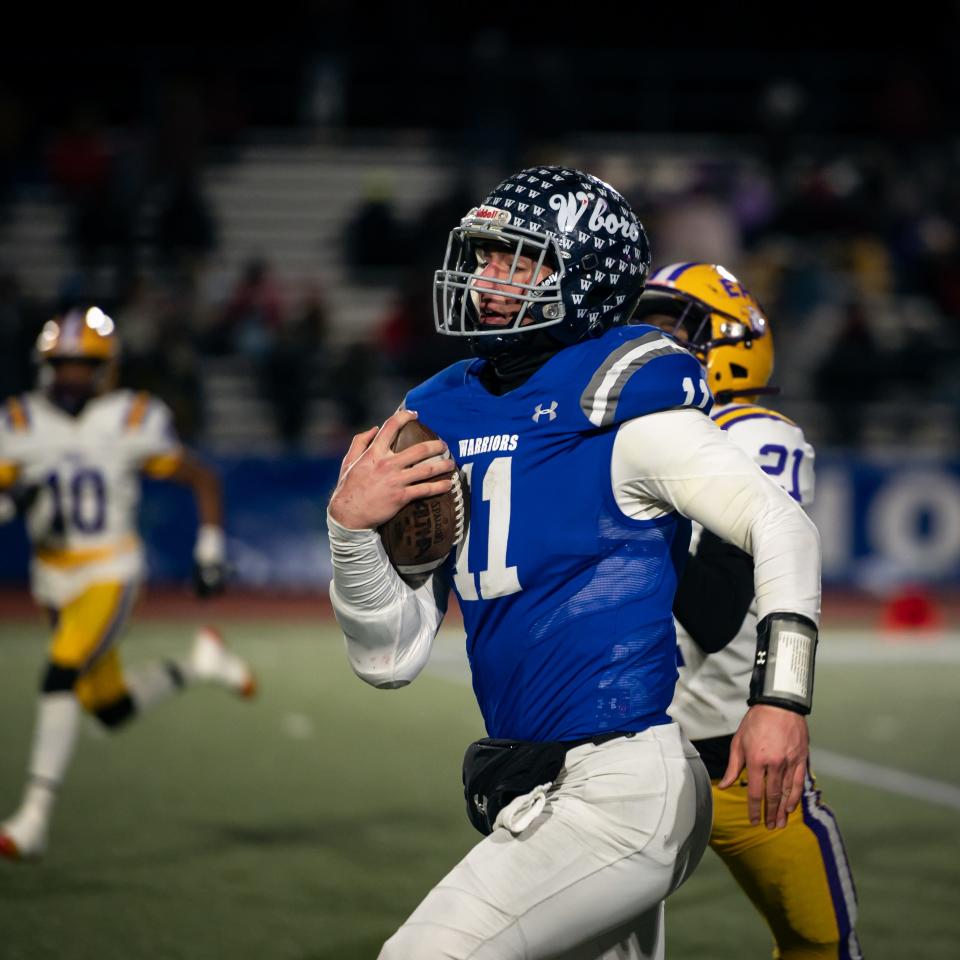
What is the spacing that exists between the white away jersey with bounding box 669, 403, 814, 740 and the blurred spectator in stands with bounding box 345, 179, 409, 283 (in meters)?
11.9

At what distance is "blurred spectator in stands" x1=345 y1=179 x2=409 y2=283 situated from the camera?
15133 millimetres

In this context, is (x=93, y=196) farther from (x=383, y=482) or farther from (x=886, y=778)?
(x=383, y=482)

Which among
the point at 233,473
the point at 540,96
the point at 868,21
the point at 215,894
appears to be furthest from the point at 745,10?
the point at 215,894

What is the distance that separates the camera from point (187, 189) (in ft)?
48.6

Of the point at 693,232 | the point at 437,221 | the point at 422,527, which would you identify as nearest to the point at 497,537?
the point at 422,527

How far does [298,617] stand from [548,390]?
9.32 meters

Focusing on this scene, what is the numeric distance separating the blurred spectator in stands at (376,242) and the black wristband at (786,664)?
42.7 ft

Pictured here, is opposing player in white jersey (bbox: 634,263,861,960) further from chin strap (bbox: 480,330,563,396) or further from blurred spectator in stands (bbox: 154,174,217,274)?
blurred spectator in stands (bbox: 154,174,217,274)

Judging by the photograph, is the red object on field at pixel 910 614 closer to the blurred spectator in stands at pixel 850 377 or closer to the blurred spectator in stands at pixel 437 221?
the blurred spectator in stands at pixel 850 377

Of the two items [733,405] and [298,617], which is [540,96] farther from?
[733,405]

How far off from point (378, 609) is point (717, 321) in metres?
1.35

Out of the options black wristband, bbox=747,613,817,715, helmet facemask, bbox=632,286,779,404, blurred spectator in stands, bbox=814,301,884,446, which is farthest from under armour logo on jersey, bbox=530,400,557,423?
blurred spectator in stands, bbox=814,301,884,446

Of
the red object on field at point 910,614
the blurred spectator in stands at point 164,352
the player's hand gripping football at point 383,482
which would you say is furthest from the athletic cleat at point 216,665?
the red object on field at point 910,614

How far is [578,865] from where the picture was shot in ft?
8.18
